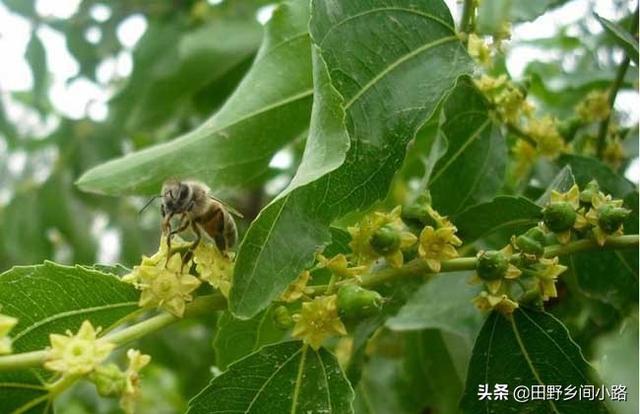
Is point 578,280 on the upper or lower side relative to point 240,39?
lower

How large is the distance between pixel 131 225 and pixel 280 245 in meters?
2.95

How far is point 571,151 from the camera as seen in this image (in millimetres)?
2295

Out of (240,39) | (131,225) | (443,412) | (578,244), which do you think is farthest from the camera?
(131,225)

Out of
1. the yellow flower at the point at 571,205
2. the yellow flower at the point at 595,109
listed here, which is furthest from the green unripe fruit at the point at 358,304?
the yellow flower at the point at 595,109

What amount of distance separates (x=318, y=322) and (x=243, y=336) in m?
0.30

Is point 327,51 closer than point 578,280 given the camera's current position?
Yes

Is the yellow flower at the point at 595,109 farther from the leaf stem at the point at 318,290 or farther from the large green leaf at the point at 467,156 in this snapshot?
the leaf stem at the point at 318,290

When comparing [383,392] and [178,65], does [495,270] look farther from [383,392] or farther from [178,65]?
[178,65]

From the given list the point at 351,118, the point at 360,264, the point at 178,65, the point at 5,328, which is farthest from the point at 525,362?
the point at 178,65

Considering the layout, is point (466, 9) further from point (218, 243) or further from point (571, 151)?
point (218, 243)

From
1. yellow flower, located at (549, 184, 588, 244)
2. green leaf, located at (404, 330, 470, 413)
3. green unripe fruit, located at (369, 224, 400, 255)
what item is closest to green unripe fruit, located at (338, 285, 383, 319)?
green unripe fruit, located at (369, 224, 400, 255)

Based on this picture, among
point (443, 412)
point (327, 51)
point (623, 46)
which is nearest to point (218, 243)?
point (327, 51)

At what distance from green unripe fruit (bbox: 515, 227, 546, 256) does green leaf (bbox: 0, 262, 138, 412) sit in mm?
706

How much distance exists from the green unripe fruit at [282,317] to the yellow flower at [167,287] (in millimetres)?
186
